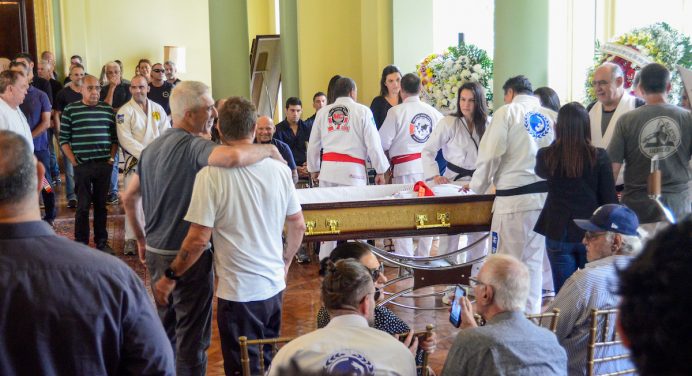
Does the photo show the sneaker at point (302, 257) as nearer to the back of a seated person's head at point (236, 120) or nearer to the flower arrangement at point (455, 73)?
the flower arrangement at point (455, 73)

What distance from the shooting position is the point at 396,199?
5191mm

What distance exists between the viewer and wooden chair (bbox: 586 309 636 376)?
9.59 ft

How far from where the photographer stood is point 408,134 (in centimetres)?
683

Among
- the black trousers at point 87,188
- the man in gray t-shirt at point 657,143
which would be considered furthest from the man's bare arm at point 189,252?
the black trousers at point 87,188

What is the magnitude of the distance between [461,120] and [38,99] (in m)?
4.09

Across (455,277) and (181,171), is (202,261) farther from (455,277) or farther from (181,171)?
(455,277)

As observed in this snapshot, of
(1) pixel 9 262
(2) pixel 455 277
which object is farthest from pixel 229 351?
(2) pixel 455 277

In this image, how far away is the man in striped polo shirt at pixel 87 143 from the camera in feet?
23.2

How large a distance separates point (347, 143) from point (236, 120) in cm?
318

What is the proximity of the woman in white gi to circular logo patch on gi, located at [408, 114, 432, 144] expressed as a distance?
0.69 metres

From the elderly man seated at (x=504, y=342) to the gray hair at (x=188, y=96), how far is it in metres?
1.48

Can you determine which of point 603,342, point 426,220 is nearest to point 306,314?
point 426,220

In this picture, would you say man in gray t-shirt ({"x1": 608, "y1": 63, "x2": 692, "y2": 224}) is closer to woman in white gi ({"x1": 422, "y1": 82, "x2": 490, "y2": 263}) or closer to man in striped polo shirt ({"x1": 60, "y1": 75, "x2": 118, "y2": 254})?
woman in white gi ({"x1": 422, "y1": 82, "x2": 490, "y2": 263})

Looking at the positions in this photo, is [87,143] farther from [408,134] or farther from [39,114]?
[408,134]
